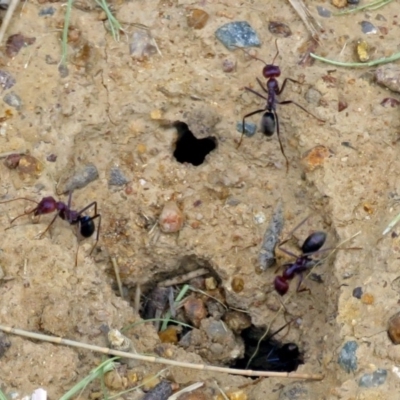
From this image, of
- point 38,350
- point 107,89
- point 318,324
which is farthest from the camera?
point 107,89

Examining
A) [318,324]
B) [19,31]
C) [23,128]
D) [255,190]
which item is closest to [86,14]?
[19,31]

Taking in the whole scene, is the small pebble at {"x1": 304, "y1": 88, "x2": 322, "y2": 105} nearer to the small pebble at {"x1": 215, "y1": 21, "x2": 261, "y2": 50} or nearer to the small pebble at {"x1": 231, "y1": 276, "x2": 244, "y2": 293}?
the small pebble at {"x1": 215, "y1": 21, "x2": 261, "y2": 50}

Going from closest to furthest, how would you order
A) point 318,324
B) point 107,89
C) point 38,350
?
point 38,350
point 318,324
point 107,89

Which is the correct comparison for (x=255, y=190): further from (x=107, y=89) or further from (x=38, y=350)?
(x=38, y=350)

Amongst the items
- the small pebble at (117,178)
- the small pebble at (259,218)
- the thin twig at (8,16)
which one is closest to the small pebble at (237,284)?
the small pebble at (259,218)

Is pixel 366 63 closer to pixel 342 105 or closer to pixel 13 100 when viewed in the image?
pixel 342 105

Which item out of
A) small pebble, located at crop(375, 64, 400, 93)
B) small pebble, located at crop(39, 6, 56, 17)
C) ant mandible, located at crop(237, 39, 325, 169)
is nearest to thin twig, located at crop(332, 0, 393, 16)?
small pebble, located at crop(375, 64, 400, 93)
